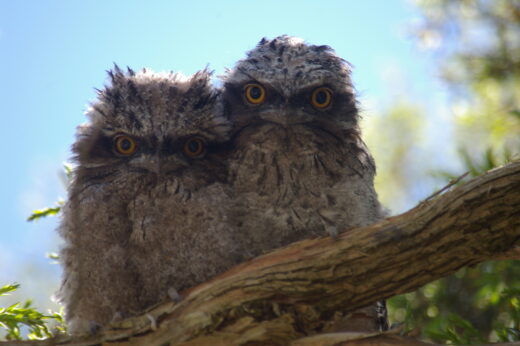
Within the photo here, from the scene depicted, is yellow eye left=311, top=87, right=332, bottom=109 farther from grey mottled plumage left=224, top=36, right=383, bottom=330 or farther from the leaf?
the leaf

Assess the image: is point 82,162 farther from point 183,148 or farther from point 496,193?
point 496,193

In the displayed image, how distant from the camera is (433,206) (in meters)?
2.46

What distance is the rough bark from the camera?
2420mm

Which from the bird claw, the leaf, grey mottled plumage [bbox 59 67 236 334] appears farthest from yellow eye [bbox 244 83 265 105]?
the leaf

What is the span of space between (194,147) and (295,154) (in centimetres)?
48

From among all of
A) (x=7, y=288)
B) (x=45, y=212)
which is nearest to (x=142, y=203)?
(x=7, y=288)

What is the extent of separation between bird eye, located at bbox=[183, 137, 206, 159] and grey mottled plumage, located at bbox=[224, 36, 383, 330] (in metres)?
0.16

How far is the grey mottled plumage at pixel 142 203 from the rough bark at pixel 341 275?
0.26 meters

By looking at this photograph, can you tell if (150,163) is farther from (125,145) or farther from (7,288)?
(7,288)

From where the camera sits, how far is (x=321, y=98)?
319cm

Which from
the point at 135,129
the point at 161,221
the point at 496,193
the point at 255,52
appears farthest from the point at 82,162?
the point at 496,193

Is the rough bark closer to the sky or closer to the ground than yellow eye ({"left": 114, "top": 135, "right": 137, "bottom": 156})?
closer to the ground

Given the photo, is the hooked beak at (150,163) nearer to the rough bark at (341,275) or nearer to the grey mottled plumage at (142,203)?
the grey mottled plumage at (142,203)

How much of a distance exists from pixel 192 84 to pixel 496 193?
151 centimetres
